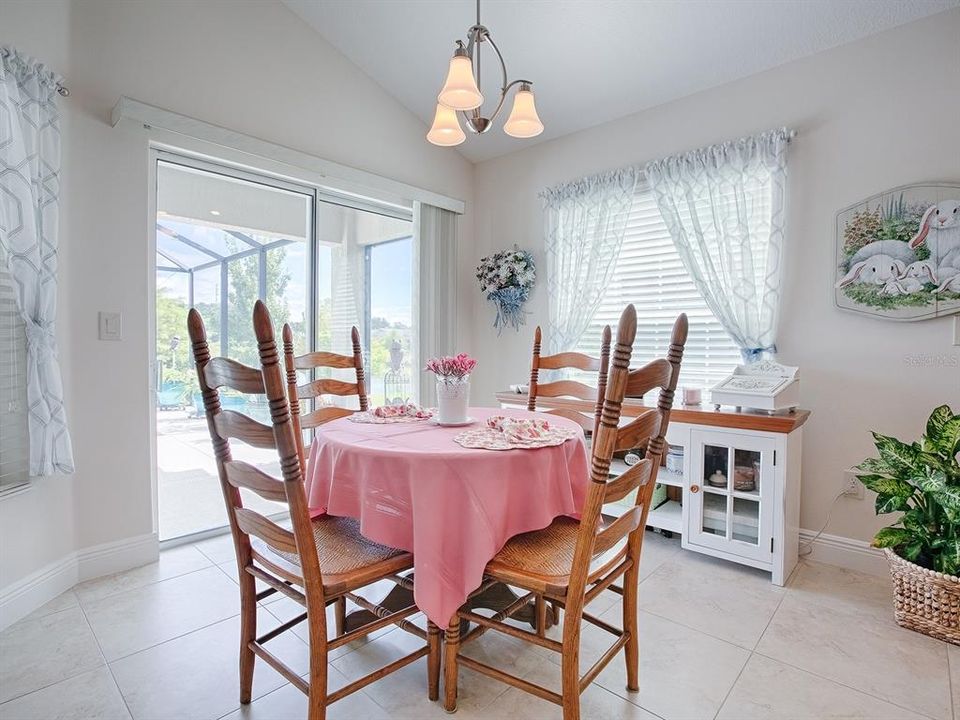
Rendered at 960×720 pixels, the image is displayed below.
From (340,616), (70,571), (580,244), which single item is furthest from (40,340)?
(580,244)

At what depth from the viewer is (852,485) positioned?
249 centimetres

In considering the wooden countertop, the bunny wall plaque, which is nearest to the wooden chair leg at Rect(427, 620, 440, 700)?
the wooden countertop

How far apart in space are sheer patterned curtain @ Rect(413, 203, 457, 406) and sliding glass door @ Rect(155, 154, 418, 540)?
0.22 metres

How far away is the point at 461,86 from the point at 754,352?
6.72ft

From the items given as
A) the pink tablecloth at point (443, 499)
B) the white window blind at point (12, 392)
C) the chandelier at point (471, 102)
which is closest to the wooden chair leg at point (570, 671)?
the pink tablecloth at point (443, 499)

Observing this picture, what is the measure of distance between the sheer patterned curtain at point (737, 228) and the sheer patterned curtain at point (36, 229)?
120 inches

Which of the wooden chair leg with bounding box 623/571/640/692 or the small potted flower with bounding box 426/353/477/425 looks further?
the small potted flower with bounding box 426/353/477/425

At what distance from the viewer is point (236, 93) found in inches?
108

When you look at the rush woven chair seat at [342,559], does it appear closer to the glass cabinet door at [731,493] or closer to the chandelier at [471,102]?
the chandelier at [471,102]

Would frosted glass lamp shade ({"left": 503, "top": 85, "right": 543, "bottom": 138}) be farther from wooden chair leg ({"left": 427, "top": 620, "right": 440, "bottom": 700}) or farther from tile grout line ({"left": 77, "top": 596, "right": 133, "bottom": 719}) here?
tile grout line ({"left": 77, "top": 596, "right": 133, "bottom": 719})

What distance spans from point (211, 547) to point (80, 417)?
3.07 ft

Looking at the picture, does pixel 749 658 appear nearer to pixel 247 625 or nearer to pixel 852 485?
pixel 852 485

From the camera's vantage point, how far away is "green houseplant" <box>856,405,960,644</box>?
1.84m

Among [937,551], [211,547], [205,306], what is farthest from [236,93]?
[937,551]
